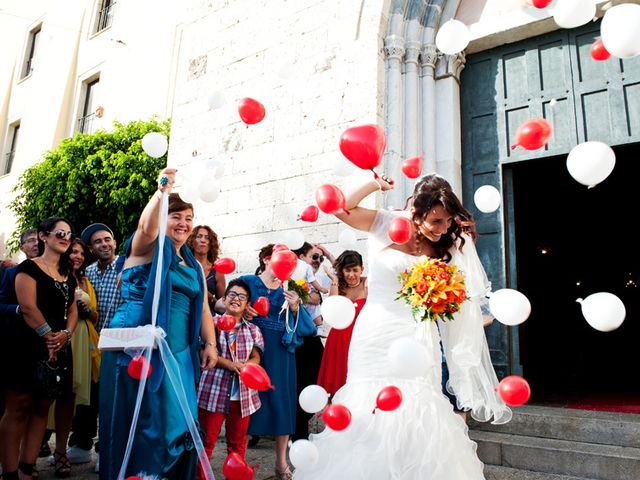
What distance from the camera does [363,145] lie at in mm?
2424

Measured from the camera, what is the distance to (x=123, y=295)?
282cm

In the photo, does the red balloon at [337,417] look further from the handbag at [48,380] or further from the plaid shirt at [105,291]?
the plaid shirt at [105,291]

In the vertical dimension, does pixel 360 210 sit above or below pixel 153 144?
below

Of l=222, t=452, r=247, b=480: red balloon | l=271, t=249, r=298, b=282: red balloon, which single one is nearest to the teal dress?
l=222, t=452, r=247, b=480: red balloon

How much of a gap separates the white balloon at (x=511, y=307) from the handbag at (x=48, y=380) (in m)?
2.80

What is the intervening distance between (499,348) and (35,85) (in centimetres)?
1698

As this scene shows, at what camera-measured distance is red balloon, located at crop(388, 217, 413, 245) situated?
2340 mm

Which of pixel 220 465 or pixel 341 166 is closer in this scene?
pixel 341 166

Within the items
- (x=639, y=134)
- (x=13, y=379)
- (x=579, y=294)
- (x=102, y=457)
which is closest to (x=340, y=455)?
(x=102, y=457)

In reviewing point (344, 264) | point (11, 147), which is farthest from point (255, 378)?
point (11, 147)

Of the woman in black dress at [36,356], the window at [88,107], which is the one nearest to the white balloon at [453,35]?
the woman in black dress at [36,356]

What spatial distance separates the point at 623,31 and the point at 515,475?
2.71m

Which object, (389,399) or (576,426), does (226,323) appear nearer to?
(389,399)

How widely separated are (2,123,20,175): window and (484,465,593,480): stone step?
18002mm
